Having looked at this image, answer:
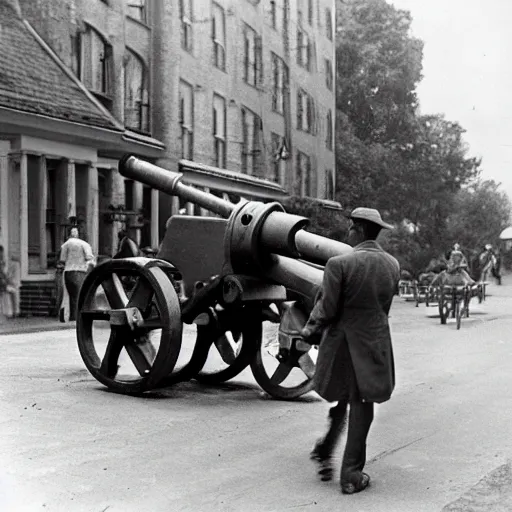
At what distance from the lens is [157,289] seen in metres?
7.23

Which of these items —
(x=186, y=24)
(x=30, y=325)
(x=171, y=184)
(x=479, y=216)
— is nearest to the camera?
(x=171, y=184)

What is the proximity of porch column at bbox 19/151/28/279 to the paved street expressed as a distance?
2.78 meters

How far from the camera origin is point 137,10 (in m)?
14.8

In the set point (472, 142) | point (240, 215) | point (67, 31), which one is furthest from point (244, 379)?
point (472, 142)

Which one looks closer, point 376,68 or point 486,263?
point 376,68

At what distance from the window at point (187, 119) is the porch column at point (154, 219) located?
1212 millimetres

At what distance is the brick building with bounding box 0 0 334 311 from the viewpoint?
39.6 feet

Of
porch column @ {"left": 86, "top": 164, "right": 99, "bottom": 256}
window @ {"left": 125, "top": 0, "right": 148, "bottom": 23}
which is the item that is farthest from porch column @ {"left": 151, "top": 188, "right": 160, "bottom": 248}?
window @ {"left": 125, "top": 0, "right": 148, "bottom": 23}

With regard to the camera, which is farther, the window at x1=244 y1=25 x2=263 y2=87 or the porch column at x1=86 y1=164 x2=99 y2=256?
the window at x1=244 y1=25 x2=263 y2=87

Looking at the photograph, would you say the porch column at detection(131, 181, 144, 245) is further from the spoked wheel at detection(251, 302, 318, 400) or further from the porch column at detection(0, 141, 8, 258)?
the spoked wheel at detection(251, 302, 318, 400)

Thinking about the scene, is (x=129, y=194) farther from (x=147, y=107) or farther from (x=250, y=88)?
(x=250, y=88)

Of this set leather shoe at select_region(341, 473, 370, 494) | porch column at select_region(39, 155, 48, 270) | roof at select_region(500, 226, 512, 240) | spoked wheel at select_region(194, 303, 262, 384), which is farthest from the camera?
roof at select_region(500, 226, 512, 240)

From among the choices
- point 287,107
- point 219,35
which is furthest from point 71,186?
point 287,107

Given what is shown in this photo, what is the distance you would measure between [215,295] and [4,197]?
204 inches
